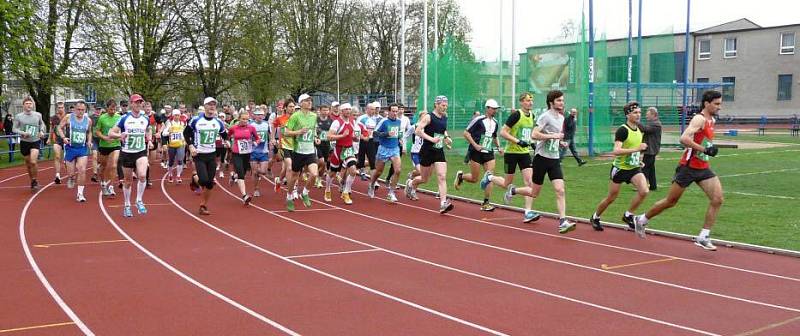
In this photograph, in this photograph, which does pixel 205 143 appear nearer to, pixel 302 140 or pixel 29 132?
pixel 302 140

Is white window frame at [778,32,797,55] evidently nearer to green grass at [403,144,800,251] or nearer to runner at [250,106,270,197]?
green grass at [403,144,800,251]

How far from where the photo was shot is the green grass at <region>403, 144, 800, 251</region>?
1045 cm

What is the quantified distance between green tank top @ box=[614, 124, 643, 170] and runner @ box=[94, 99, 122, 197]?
9.26 m

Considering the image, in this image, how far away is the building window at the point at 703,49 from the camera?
199ft

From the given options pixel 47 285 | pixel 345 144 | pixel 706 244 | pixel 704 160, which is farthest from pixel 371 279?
pixel 345 144

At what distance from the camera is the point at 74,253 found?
894cm

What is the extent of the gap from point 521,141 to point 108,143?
332 inches

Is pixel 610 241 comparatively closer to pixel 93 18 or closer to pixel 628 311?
pixel 628 311

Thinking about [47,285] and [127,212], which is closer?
[47,285]

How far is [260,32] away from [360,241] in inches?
1342

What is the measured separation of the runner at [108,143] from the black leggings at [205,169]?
2.51m

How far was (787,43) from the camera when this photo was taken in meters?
56.7

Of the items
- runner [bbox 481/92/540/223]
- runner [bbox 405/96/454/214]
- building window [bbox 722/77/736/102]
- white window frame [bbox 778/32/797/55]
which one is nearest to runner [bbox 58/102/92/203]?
runner [bbox 405/96/454/214]

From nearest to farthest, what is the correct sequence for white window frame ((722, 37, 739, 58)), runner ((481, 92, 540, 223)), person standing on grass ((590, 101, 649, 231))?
person standing on grass ((590, 101, 649, 231))
runner ((481, 92, 540, 223))
white window frame ((722, 37, 739, 58))
